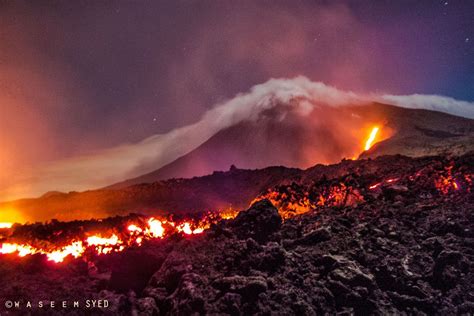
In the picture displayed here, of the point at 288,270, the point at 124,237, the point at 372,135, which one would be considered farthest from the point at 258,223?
the point at 372,135

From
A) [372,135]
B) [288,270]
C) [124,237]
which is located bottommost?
[288,270]

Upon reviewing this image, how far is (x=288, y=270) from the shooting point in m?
8.56

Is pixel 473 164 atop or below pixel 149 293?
atop

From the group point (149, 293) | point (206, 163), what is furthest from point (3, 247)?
point (206, 163)

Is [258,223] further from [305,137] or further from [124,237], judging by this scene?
[305,137]

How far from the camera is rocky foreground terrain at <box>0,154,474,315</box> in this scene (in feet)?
25.2

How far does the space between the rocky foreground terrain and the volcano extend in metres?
27.8

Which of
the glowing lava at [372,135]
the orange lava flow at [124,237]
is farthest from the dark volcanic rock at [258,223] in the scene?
the glowing lava at [372,135]

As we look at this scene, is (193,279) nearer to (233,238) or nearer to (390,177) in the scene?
(233,238)

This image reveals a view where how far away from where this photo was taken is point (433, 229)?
10570mm

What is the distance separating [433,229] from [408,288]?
9.58 ft

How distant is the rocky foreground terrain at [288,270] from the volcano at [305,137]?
27766 mm

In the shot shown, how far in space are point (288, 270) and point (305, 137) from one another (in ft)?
199

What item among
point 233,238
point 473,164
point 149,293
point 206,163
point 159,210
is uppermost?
point 206,163
